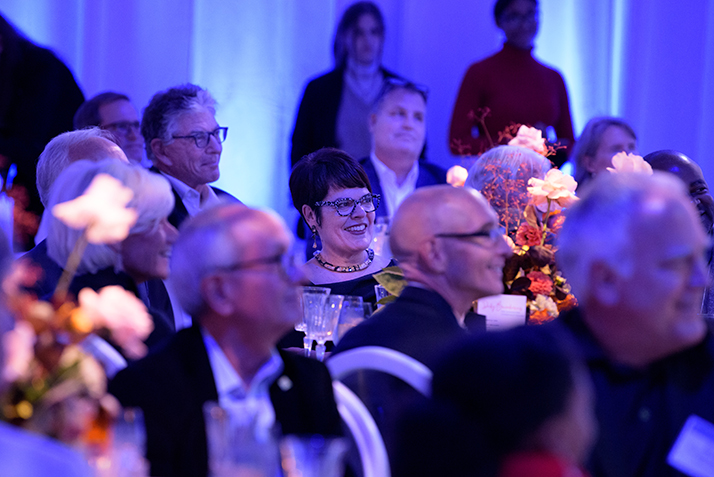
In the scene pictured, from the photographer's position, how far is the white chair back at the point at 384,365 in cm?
185

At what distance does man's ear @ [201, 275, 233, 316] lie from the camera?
1.91 meters

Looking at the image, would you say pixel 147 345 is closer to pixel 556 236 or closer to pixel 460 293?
pixel 460 293

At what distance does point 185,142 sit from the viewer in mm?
4180

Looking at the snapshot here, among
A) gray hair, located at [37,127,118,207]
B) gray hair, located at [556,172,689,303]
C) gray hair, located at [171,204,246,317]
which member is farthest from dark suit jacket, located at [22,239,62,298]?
gray hair, located at [556,172,689,303]

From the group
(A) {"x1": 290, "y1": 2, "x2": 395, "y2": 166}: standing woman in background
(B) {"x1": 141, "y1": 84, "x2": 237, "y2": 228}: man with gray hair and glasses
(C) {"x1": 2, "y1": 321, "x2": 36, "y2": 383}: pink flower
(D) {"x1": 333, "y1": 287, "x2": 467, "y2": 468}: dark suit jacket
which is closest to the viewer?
(C) {"x1": 2, "y1": 321, "x2": 36, "y2": 383}: pink flower

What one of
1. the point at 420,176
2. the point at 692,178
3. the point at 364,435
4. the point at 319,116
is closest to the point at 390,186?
the point at 420,176

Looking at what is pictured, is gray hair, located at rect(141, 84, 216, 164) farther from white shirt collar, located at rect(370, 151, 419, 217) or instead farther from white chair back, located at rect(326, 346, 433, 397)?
white chair back, located at rect(326, 346, 433, 397)

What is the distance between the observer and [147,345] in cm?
225

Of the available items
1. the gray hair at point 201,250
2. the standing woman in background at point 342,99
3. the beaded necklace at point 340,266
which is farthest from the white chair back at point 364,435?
the standing woman in background at point 342,99

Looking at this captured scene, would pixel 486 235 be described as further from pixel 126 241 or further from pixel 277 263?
pixel 126 241

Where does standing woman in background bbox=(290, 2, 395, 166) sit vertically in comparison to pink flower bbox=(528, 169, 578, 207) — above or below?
below

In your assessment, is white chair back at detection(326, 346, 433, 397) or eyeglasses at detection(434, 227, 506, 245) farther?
eyeglasses at detection(434, 227, 506, 245)

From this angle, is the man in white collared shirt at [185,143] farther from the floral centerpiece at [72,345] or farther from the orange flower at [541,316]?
the floral centerpiece at [72,345]

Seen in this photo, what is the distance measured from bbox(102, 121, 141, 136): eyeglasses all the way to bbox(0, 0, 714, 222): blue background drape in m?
1.50
